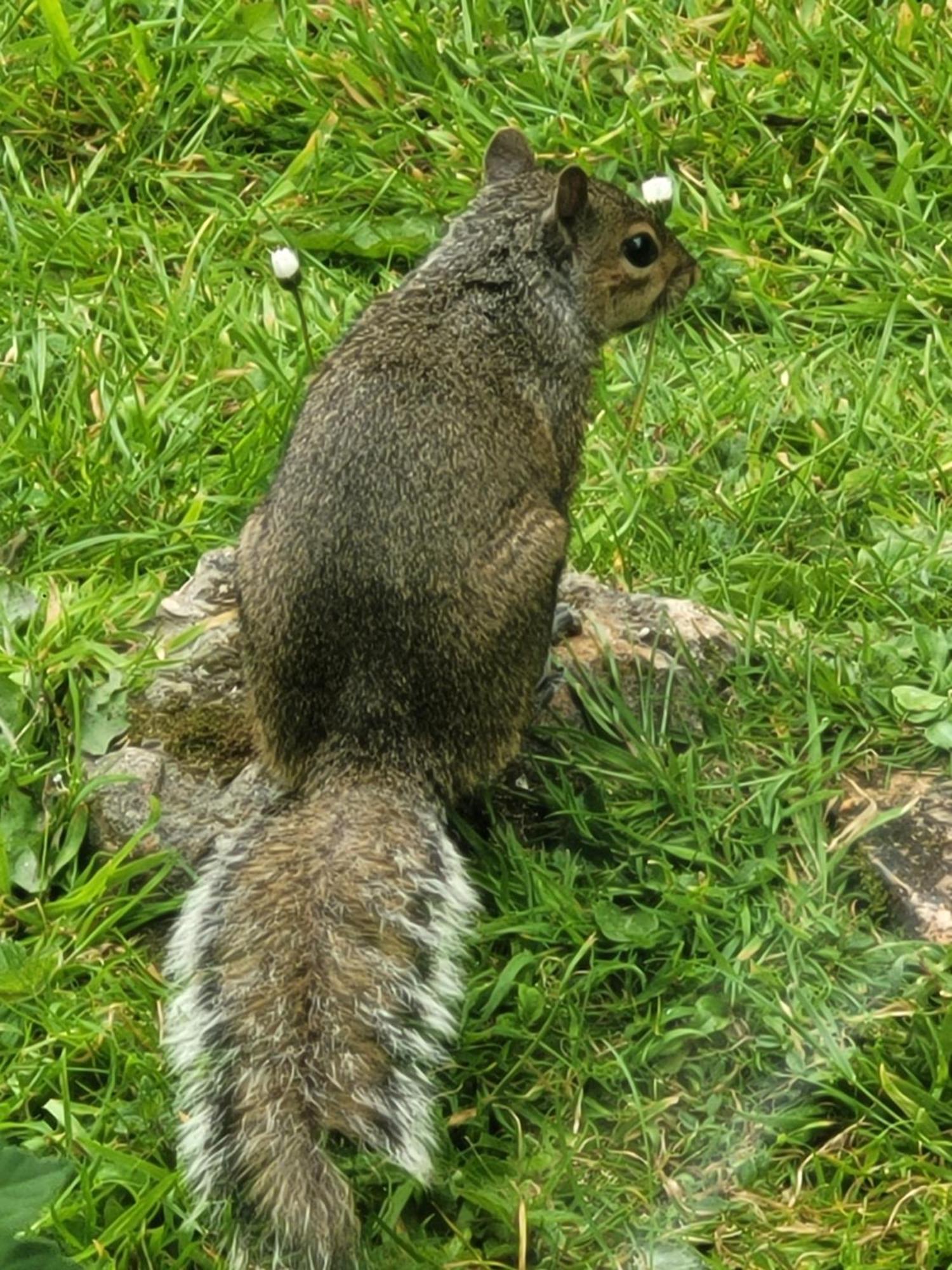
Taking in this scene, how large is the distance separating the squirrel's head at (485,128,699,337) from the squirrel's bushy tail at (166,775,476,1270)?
96 centimetres

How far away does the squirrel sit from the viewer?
2596 mm

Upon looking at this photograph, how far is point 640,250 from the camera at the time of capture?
3559 millimetres

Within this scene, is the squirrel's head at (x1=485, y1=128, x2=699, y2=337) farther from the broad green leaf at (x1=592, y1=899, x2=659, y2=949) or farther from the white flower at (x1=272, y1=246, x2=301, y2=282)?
the broad green leaf at (x1=592, y1=899, x2=659, y2=949)

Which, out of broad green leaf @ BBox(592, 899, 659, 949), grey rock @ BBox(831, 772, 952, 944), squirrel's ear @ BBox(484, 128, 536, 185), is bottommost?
grey rock @ BBox(831, 772, 952, 944)

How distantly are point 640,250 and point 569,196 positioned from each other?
22 centimetres

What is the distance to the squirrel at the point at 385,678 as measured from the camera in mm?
2596

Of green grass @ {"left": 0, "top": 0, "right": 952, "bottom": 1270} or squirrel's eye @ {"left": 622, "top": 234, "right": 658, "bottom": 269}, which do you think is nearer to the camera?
green grass @ {"left": 0, "top": 0, "right": 952, "bottom": 1270}

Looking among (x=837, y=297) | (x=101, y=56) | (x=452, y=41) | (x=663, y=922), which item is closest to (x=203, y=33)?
(x=101, y=56)

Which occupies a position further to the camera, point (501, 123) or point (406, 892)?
point (501, 123)

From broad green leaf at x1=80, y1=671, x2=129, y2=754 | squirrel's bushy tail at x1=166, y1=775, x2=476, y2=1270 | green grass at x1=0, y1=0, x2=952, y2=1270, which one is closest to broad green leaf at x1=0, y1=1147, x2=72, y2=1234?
squirrel's bushy tail at x1=166, y1=775, x2=476, y2=1270

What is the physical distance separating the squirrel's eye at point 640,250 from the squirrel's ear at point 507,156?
0.23 m

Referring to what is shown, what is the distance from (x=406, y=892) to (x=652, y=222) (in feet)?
4.30

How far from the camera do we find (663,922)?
315 centimetres

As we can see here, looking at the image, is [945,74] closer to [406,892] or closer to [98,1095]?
[406,892]
